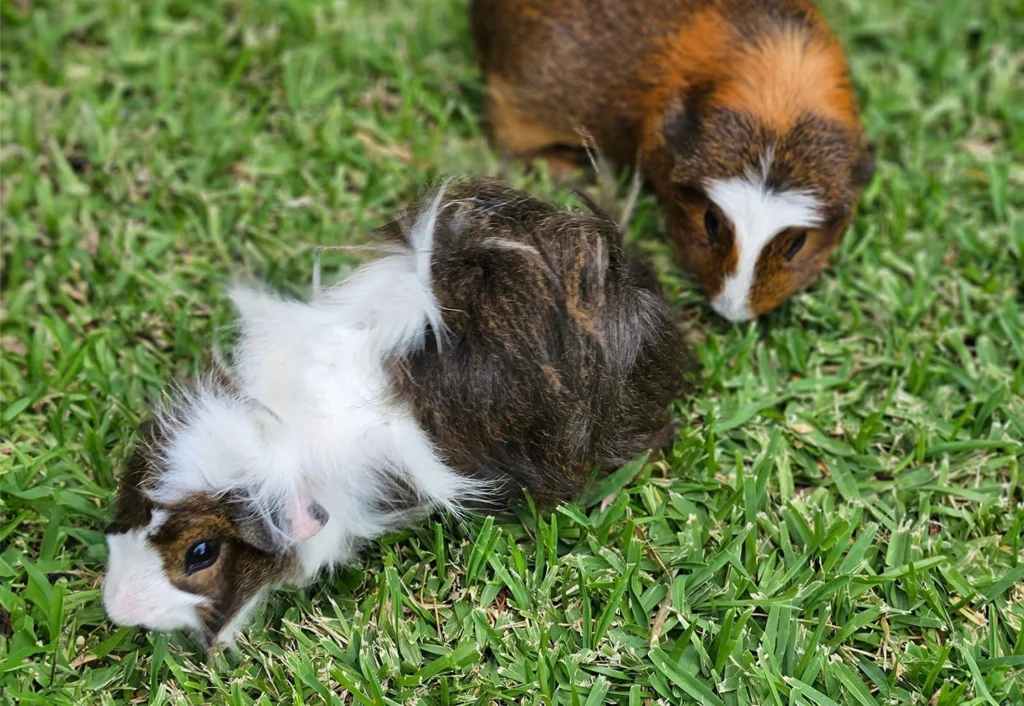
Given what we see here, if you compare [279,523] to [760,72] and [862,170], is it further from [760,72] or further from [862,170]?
[862,170]

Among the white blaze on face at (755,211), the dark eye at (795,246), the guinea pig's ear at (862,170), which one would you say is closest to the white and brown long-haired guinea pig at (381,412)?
the white blaze on face at (755,211)

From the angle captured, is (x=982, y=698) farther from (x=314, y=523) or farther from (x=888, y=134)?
(x=888, y=134)

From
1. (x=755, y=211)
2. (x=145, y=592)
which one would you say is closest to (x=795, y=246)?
(x=755, y=211)

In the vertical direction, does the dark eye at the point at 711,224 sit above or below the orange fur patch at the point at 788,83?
below

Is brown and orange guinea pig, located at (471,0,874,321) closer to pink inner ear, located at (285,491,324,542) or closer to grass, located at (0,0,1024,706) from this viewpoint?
grass, located at (0,0,1024,706)

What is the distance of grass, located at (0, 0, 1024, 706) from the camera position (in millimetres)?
2979

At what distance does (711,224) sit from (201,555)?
6.83 feet

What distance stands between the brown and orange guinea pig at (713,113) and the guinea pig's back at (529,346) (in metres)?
0.58

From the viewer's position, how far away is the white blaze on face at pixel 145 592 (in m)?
2.80

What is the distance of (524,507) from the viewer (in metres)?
3.23

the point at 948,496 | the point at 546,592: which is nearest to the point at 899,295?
the point at 948,496

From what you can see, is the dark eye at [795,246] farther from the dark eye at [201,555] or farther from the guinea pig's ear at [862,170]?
the dark eye at [201,555]

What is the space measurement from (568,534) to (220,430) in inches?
45.8

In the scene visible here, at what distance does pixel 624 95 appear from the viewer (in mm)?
3916
